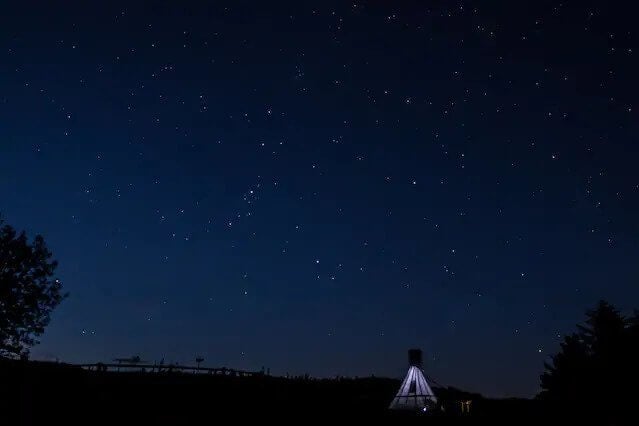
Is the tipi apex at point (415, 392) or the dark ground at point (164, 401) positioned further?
the tipi apex at point (415, 392)

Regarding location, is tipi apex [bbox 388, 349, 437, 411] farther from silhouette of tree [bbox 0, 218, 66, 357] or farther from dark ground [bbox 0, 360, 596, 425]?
silhouette of tree [bbox 0, 218, 66, 357]

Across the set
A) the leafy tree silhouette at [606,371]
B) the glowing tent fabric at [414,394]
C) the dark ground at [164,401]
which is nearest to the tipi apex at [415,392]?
the glowing tent fabric at [414,394]

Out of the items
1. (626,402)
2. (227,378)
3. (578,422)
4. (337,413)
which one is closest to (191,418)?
(337,413)

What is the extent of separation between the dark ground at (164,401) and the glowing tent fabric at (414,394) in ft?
4.92

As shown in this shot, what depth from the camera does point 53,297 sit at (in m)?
26.8

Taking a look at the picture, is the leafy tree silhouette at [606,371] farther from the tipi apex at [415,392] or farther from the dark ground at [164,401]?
the tipi apex at [415,392]

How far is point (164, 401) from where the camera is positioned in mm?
19641

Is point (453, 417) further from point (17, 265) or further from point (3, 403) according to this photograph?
point (17, 265)

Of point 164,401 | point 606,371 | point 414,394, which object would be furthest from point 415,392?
point 164,401

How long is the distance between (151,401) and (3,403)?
520cm

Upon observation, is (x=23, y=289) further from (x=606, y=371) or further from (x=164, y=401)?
(x=606, y=371)

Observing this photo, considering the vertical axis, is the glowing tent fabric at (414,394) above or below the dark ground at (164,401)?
above

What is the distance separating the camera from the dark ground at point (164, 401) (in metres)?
16.1

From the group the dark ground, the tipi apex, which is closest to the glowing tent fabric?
the tipi apex
